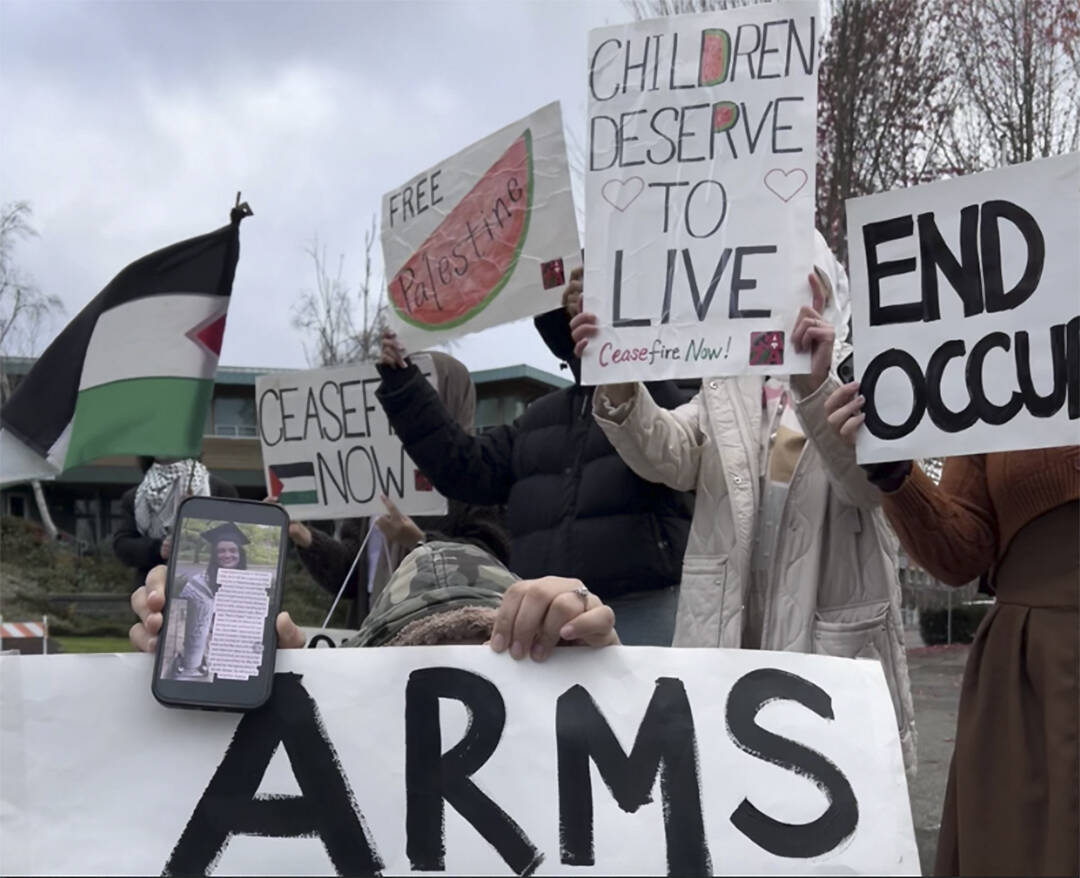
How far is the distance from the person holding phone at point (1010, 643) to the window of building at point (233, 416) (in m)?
37.2

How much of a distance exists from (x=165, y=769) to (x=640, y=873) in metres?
0.63

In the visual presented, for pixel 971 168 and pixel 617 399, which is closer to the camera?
pixel 617 399

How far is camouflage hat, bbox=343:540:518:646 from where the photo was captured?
1714 mm

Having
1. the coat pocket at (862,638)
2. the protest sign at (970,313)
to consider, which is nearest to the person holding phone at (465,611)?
the protest sign at (970,313)

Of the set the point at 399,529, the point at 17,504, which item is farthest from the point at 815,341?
the point at 17,504

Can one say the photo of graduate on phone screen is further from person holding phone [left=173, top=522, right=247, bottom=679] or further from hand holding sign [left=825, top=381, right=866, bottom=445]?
→ hand holding sign [left=825, top=381, right=866, bottom=445]

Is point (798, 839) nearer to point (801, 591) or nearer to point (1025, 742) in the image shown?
point (1025, 742)

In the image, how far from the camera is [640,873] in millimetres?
1354

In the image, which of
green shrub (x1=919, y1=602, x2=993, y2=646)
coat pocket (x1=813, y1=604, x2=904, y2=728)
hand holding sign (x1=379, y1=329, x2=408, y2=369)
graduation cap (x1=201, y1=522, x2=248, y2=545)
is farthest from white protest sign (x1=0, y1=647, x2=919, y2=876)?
green shrub (x1=919, y1=602, x2=993, y2=646)

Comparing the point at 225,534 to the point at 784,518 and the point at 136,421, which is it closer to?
the point at 784,518

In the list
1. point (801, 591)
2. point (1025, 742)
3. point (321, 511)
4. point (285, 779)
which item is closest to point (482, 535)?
point (321, 511)

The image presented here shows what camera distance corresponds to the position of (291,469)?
4.78m

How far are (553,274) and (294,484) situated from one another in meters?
1.75

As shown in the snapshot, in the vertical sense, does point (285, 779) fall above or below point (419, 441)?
below
